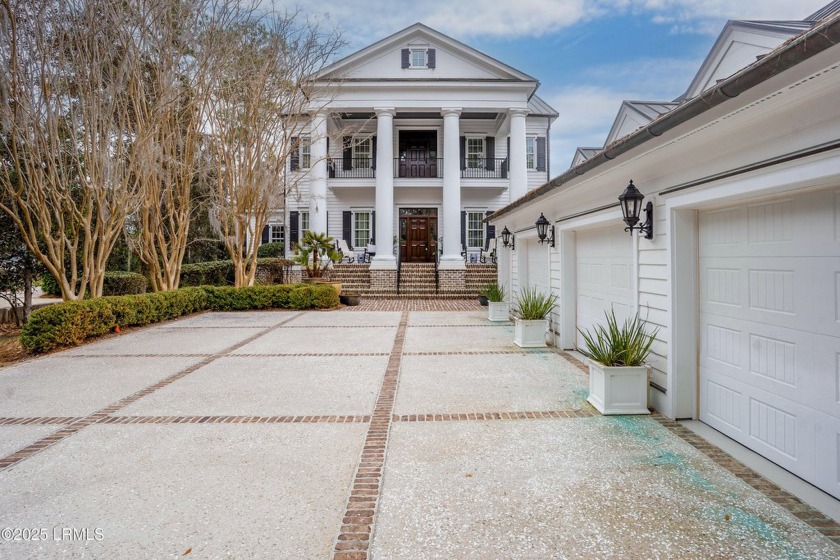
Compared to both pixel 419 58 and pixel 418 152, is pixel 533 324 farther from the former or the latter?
pixel 419 58

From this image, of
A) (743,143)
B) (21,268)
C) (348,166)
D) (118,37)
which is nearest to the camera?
(743,143)

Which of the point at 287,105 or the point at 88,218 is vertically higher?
the point at 287,105

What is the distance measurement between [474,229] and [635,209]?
49.8 ft

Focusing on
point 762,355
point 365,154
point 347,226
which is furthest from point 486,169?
point 762,355

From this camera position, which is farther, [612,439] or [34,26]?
[34,26]

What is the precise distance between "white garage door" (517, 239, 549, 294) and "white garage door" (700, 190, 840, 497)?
441cm

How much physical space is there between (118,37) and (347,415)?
9.20 metres

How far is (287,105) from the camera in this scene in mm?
13375

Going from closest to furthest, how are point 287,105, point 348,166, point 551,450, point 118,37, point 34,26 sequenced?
point 551,450 → point 34,26 → point 118,37 → point 287,105 → point 348,166

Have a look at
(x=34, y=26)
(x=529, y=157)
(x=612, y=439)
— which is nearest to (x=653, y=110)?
(x=529, y=157)

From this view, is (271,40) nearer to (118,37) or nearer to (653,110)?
(118,37)

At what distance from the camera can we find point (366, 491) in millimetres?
2799

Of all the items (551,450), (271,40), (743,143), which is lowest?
(551,450)

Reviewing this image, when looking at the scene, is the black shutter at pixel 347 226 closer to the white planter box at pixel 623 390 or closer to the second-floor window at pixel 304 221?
the second-floor window at pixel 304 221
